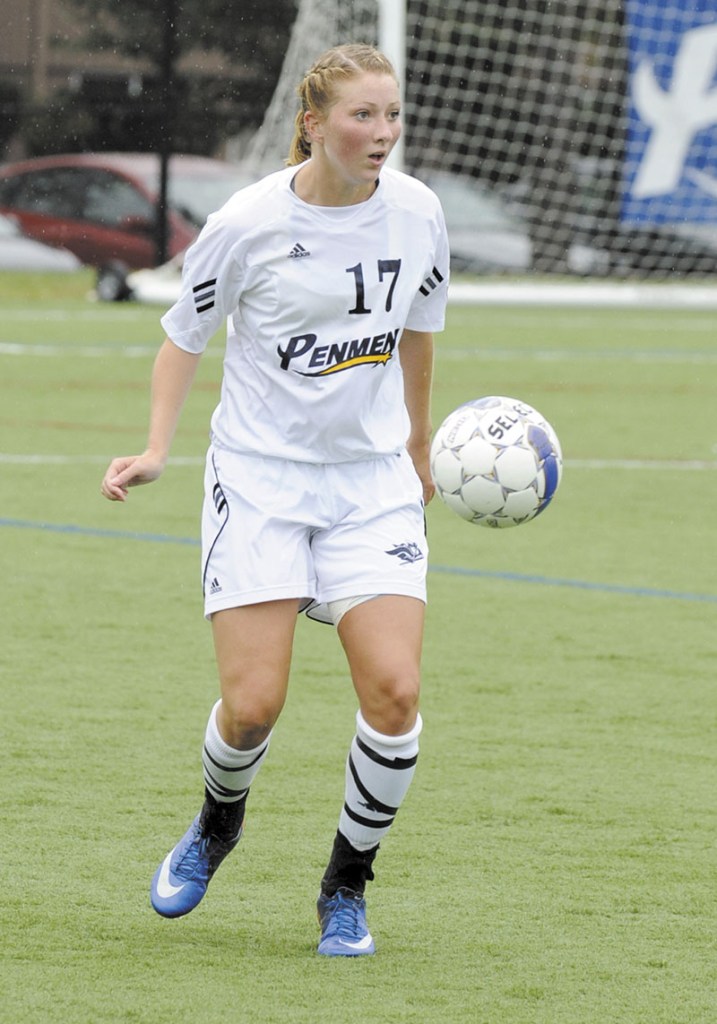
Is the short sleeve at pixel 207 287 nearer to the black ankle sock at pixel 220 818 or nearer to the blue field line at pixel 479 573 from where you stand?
the black ankle sock at pixel 220 818

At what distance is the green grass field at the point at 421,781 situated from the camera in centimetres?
408

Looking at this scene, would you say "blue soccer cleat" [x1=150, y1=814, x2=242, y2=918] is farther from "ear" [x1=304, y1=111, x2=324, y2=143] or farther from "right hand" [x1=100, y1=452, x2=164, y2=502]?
"ear" [x1=304, y1=111, x2=324, y2=143]

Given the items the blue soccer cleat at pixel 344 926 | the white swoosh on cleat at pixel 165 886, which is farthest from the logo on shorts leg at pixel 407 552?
the white swoosh on cleat at pixel 165 886

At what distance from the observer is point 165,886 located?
4.42 metres

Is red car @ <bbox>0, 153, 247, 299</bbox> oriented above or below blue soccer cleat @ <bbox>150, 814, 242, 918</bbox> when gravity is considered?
below

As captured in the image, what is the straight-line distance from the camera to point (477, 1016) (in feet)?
12.8

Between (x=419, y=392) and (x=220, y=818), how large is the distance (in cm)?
111

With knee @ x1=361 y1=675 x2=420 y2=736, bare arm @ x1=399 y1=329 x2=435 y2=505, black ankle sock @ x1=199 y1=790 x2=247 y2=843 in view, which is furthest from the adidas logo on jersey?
black ankle sock @ x1=199 y1=790 x2=247 y2=843

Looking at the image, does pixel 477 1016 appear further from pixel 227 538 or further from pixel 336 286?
pixel 336 286

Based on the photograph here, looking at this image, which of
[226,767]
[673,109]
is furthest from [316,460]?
[673,109]

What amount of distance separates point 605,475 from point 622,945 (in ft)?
25.0

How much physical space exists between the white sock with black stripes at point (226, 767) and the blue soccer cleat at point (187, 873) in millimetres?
91

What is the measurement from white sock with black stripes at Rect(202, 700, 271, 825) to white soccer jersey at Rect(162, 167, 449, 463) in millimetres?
642

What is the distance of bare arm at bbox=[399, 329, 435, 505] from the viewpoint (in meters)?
4.70
